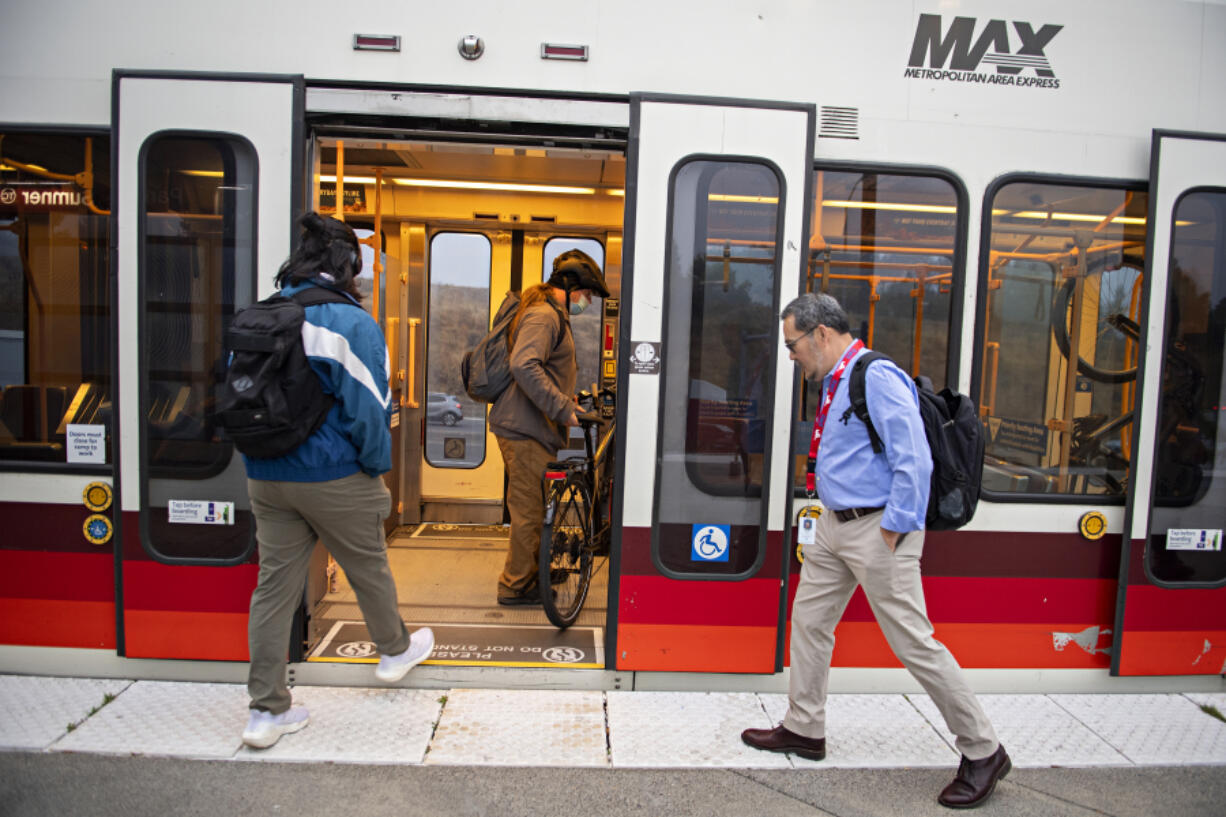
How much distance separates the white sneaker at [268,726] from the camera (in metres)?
2.85

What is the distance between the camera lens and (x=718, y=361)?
3.34 m

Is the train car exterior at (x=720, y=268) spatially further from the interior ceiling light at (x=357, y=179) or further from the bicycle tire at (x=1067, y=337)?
the interior ceiling light at (x=357, y=179)

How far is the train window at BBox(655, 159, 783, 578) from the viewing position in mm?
3287

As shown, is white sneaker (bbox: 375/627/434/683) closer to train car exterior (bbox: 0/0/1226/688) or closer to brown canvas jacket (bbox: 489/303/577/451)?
train car exterior (bbox: 0/0/1226/688)

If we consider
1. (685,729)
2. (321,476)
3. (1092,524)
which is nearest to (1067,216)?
(1092,524)

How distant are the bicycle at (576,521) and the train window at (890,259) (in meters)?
1.18

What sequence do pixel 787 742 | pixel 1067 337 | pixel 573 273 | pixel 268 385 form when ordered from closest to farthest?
pixel 268 385, pixel 787 742, pixel 1067 337, pixel 573 273

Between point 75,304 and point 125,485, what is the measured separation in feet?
2.70

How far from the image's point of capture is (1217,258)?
11.5ft

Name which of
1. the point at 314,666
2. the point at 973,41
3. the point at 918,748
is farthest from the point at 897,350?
the point at 314,666

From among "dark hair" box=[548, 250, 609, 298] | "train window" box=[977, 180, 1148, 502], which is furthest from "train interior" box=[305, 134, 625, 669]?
"train window" box=[977, 180, 1148, 502]

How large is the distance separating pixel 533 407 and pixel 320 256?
154cm

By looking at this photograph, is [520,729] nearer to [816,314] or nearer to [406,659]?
[406,659]

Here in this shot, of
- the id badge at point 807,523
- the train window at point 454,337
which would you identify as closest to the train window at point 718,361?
the id badge at point 807,523
